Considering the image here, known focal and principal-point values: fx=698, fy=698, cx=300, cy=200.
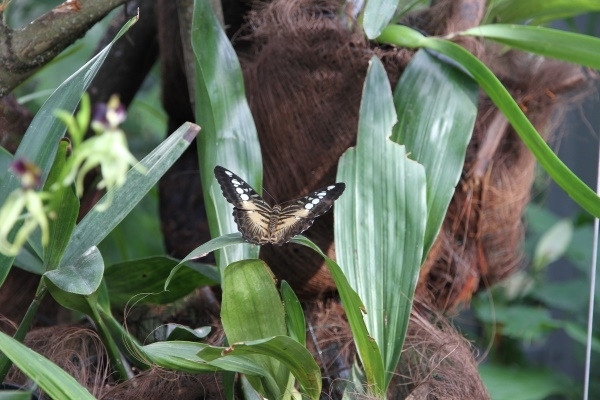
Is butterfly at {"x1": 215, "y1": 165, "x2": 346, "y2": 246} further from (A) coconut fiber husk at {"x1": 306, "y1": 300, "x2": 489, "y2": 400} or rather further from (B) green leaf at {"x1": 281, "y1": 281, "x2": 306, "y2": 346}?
(A) coconut fiber husk at {"x1": 306, "y1": 300, "x2": 489, "y2": 400}

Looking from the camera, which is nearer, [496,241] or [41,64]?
[41,64]

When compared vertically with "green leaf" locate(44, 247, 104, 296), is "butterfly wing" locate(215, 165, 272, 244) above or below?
above

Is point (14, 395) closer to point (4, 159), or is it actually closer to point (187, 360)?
point (187, 360)

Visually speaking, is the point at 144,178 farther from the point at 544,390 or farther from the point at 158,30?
the point at 544,390

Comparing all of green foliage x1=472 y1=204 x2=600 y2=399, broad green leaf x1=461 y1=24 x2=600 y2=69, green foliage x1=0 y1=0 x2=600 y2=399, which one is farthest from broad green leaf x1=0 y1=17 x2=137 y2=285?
green foliage x1=472 y1=204 x2=600 y2=399

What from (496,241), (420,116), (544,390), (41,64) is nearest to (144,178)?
(41,64)

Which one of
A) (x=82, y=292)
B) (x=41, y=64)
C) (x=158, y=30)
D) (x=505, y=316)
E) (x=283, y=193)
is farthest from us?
(x=505, y=316)

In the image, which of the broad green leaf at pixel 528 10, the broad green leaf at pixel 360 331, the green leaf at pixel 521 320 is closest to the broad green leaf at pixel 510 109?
the broad green leaf at pixel 528 10
